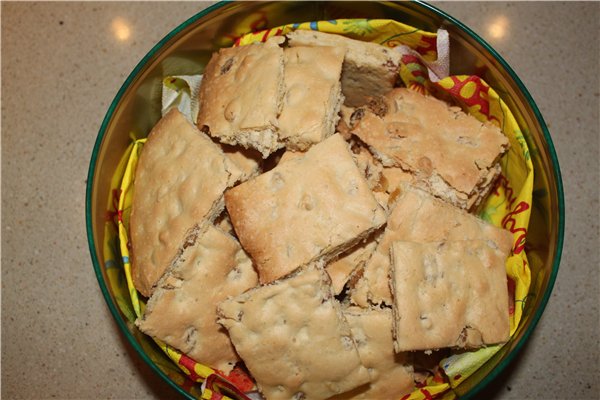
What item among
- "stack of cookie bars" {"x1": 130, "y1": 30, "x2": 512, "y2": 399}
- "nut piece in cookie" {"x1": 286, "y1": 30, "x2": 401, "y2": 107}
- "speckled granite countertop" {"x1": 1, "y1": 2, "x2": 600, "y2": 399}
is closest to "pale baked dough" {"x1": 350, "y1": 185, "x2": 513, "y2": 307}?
"stack of cookie bars" {"x1": 130, "y1": 30, "x2": 512, "y2": 399}

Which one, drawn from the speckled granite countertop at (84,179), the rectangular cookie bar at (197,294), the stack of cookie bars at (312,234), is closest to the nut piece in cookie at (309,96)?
the stack of cookie bars at (312,234)

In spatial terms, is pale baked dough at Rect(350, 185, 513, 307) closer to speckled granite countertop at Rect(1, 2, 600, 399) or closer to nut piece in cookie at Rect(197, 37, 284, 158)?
nut piece in cookie at Rect(197, 37, 284, 158)

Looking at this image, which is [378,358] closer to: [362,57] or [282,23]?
[362,57]

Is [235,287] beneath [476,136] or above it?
beneath

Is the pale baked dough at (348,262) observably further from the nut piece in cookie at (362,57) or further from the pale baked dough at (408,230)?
the nut piece in cookie at (362,57)

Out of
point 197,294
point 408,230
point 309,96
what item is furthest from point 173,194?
point 408,230

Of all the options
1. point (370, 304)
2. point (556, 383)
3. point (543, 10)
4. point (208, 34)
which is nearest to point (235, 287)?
point (370, 304)

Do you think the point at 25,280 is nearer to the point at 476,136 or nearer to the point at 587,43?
the point at 476,136
